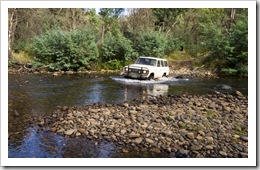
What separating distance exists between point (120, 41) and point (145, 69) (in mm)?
10375

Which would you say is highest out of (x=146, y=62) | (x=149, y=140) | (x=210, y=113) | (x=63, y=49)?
(x=63, y=49)

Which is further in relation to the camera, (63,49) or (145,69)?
(63,49)

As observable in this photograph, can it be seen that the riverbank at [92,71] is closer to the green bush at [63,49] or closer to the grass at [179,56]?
the green bush at [63,49]

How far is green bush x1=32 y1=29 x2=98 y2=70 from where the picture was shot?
25156mm

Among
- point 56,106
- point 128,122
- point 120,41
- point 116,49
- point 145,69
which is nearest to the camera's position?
point 128,122

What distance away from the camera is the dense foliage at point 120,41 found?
25.2 metres

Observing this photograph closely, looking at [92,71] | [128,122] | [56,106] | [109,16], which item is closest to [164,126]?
[128,122]

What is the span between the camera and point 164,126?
344 inches

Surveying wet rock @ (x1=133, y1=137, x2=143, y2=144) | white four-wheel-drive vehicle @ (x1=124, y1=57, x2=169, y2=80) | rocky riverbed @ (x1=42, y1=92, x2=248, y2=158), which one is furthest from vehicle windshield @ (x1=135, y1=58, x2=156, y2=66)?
wet rock @ (x1=133, y1=137, x2=143, y2=144)

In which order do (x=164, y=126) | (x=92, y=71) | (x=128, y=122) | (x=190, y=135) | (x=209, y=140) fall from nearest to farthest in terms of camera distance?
(x=209, y=140), (x=190, y=135), (x=164, y=126), (x=128, y=122), (x=92, y=71)

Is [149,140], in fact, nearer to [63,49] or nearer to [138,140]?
[138,140]

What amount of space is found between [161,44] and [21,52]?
13.6 meters

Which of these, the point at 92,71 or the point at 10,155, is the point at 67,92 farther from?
the point at 92,71
